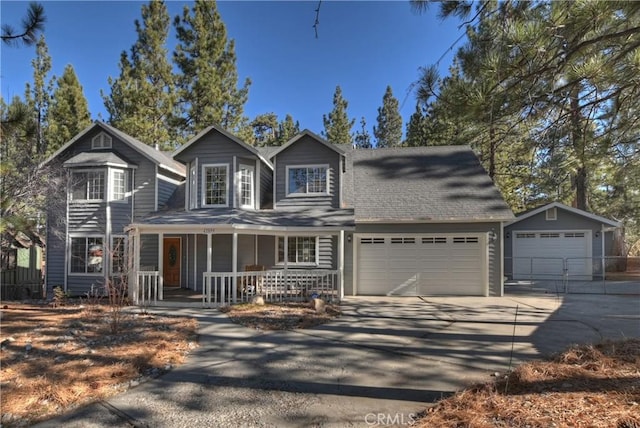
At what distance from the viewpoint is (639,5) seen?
165 inches

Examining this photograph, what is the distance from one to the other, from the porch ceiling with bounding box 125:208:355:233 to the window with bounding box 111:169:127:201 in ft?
5.68

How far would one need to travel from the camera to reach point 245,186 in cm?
1334

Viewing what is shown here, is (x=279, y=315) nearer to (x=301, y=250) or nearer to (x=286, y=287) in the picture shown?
(x=286, y=287)

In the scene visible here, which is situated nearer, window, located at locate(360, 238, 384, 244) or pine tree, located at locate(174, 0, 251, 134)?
window, located at locate(360, 238, 384, 244)

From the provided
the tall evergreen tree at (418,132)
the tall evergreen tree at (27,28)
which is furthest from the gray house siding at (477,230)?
the tall evergreen tree at (418,132)

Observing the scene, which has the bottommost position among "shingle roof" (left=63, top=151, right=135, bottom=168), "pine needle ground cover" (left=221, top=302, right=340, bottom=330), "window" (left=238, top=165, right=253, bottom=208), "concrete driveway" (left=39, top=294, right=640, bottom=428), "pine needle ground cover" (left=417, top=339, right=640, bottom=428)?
"pine needle ground cover" (left=221, top=302, right=340, bottom=330)

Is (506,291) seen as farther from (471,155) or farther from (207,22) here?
(207,22)

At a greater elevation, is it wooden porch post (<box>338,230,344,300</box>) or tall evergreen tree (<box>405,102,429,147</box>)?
tall evergreen tree (<box>405,102,429,147</box>)

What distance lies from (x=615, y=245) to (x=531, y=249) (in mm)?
7294

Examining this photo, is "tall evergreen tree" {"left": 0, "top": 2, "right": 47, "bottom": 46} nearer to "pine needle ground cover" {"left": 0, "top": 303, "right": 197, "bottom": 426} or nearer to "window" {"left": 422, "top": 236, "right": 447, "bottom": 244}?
"pine needle ground cover" {"left": 0, "top": 303, "right": 197, "bottom": 426}

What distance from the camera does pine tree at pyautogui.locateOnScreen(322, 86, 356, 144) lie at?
3394cm

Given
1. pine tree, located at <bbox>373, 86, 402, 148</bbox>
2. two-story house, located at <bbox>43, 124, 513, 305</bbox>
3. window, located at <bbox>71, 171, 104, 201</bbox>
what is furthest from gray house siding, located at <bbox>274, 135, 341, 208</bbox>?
pine tree, located at <bbox>373, 86, 402, 148</bbox>

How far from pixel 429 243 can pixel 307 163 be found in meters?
5.12

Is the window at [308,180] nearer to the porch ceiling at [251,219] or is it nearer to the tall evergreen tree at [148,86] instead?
the porch ceiling at [251,219]
